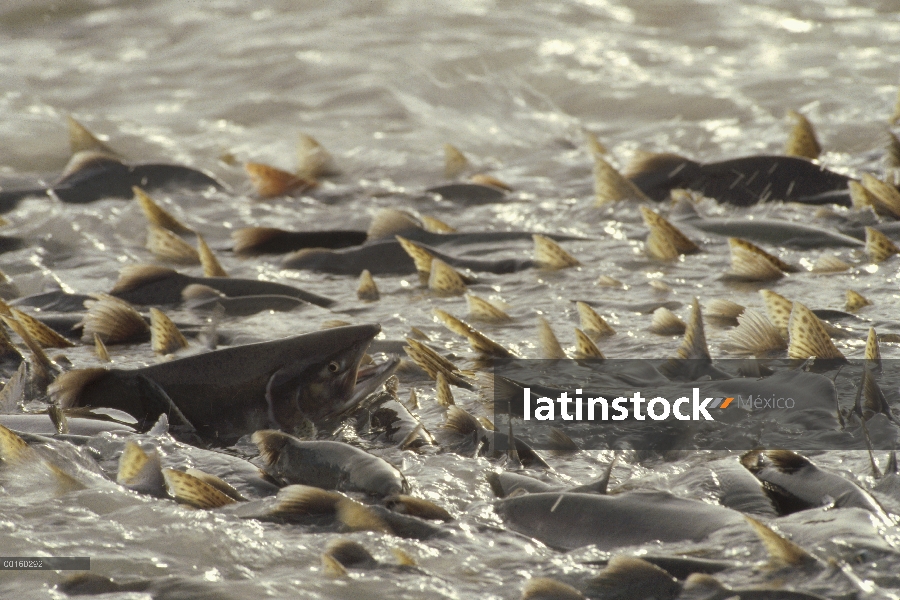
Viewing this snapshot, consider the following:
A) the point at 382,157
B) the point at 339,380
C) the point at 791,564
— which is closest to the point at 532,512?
the point at 791,564

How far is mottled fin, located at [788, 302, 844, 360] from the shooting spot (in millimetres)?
3469

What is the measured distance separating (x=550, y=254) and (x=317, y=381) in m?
1.89

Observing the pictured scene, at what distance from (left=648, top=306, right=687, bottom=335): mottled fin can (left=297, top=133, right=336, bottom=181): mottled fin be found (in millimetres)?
3382

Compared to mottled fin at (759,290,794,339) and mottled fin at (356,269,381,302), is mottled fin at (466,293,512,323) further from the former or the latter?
mottled fin at (759,290,794,339)

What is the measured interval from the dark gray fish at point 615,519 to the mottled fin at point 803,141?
4.15 metres

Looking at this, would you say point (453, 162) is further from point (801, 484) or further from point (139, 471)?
point (801, 484)

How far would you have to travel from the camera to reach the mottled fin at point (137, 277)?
470cm

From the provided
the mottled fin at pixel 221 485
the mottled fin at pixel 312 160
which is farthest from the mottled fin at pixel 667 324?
the mottled fin at pixel 312 160

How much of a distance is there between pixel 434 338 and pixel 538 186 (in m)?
2.51

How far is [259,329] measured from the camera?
4270 mm

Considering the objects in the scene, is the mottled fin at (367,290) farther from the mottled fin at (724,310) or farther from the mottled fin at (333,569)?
the mottled fin at (333,569)

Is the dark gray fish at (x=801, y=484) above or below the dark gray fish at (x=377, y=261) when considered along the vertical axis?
above

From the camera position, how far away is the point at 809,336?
137 inches

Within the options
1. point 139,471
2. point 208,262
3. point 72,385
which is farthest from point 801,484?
point 208,262
